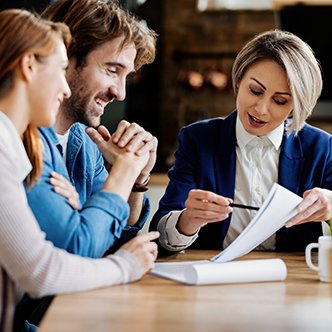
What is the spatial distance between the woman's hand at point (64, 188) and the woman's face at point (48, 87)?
5.7 inches

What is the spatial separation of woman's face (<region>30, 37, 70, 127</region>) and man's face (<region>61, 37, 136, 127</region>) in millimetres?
423

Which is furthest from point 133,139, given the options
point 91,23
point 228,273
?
point 228,273

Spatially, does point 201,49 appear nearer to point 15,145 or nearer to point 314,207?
point 314,207

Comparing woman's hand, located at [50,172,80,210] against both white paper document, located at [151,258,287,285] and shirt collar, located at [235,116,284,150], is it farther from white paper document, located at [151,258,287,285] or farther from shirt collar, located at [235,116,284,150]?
shirt collar, located at [235,116,284,150]

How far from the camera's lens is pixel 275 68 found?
83.1 inches

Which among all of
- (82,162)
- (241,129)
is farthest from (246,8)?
(82,162)

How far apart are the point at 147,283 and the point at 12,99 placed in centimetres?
48

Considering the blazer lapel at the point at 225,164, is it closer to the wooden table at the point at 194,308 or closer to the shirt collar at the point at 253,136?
the shirt collar at the point at 253,136

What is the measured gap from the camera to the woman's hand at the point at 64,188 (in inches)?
61.9

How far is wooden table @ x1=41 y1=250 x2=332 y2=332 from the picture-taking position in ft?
4.05

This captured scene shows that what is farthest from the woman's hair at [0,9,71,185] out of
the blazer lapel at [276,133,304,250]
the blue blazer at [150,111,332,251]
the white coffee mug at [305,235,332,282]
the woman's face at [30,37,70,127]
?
the blazer lapel at [276,133,304,250]

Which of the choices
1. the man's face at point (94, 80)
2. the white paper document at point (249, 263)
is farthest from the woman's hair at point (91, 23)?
the white paper document at point (249, 263)

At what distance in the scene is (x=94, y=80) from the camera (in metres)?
1.94

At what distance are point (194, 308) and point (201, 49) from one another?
3.94 metres
